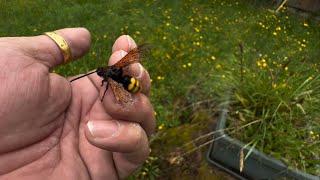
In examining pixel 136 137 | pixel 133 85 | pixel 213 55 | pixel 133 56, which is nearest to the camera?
pixel 133 85

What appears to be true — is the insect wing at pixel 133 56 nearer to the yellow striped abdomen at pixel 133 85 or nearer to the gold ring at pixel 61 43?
the yellow striped abdomen at pixel 133 85

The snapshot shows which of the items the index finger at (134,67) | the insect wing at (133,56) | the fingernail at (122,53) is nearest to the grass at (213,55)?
the index finger at (134,67)

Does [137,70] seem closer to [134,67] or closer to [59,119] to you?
[134,67]

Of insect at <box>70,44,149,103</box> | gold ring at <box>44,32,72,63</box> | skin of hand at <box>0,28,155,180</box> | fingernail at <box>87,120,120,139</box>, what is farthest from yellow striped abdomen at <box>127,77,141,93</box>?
gold ring at <box>44,32,72,63</box>

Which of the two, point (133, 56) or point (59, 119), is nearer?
point (133, 56)

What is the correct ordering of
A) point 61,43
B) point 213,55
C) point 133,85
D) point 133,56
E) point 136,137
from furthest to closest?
1. point 213,55
2. point 61,43
3. point 136,137
4. point 133,56
5. point 133,85

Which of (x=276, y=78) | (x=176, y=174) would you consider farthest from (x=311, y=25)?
(x=176, y=174)

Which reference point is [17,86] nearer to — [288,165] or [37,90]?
[37,90]

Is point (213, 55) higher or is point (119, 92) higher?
point (119, 92)

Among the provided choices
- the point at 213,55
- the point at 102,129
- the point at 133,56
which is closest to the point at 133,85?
the point at 133,56
